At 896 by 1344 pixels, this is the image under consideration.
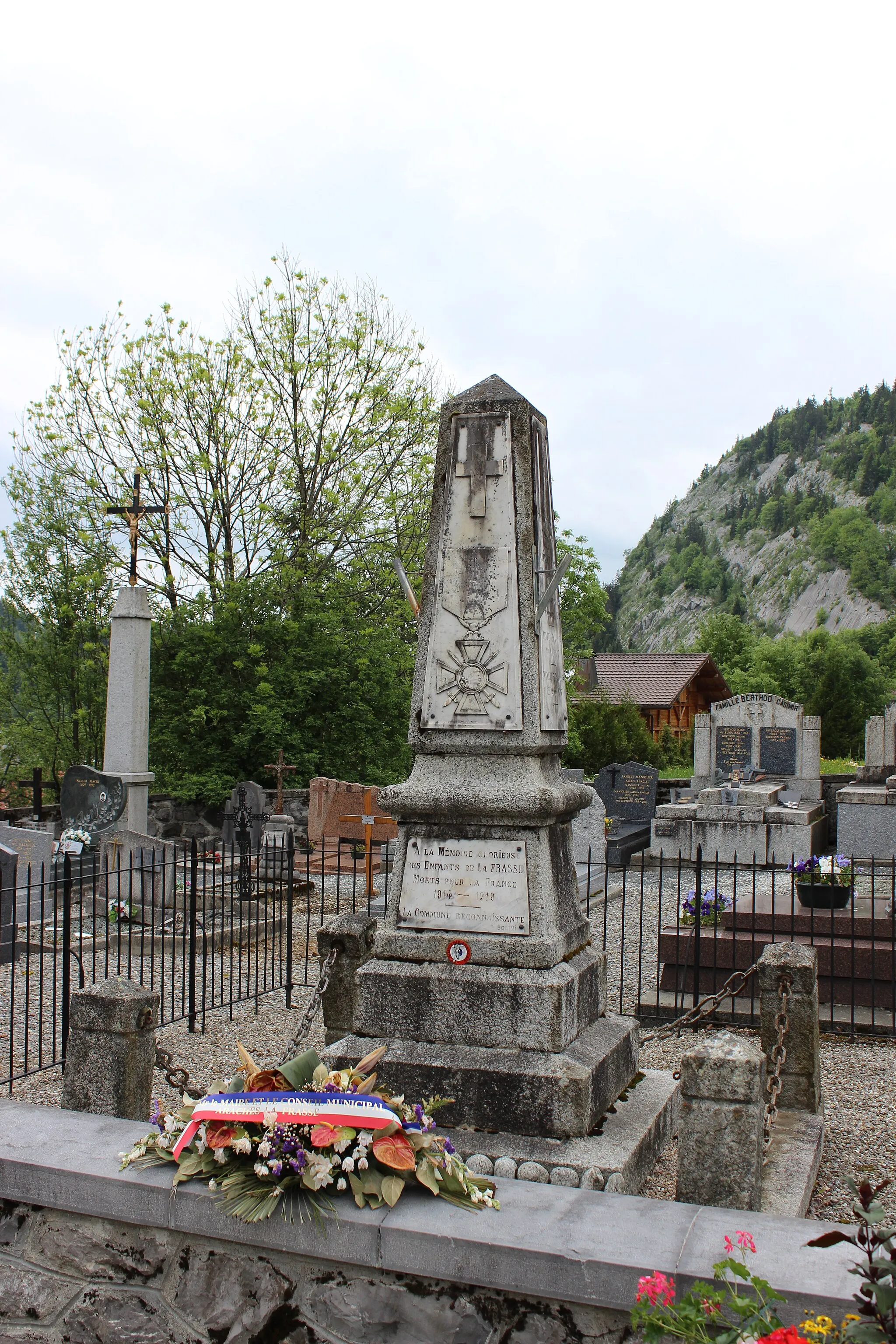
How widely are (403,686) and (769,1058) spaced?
1457cm

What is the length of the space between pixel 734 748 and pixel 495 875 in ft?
49.3

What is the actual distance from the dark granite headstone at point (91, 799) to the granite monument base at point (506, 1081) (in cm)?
892

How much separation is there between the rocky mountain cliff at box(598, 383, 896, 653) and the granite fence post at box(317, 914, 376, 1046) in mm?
108776

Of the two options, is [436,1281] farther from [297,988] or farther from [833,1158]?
[297,988]

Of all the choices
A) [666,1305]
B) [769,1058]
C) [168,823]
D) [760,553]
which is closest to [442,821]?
[769,1058]

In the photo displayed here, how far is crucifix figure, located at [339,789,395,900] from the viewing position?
11.8 metres

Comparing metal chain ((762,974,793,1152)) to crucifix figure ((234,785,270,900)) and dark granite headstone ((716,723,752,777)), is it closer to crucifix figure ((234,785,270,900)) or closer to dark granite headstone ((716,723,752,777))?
crucifix figure ((234,785,270,900))

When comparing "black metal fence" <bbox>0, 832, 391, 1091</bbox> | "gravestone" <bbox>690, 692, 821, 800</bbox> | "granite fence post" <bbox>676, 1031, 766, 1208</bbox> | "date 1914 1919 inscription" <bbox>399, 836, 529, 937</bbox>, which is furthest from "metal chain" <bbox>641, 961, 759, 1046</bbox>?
"gravestone" <bbox>690, 692, 821, 800</bbox>

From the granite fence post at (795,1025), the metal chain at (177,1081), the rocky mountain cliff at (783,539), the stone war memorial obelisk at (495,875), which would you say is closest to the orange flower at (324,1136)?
the metal chain at (177,1081)

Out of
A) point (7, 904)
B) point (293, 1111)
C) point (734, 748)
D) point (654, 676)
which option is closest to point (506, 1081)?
point (293, 1111)

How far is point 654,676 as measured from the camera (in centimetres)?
4475

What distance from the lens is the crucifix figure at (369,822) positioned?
38.8ft

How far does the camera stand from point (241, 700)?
17.7m

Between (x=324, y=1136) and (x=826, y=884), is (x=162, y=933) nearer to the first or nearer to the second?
(x=826, y=884)
